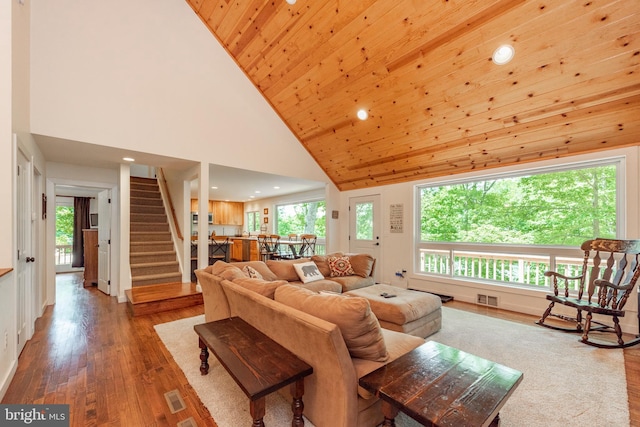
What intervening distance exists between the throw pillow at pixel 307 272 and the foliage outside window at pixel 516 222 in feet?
7.51

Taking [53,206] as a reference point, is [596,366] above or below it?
below

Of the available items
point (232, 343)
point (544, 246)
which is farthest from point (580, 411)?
point (544, 246)

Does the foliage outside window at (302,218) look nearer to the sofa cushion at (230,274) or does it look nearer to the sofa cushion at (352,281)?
the sofa cushion at (352,281)

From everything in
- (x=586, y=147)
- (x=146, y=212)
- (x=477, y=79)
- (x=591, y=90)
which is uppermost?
(x=477, y=79)

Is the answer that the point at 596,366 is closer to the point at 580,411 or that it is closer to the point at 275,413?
the point at 580,411

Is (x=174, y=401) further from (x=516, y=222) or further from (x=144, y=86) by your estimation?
(x=516, y=222)

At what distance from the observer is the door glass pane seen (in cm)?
603

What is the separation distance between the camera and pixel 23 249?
107 inches

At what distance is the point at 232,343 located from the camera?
1745 mm

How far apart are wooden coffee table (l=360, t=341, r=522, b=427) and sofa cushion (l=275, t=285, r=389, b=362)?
0.39 feet

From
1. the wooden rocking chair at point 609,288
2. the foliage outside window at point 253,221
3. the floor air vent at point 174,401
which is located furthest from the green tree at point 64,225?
the wooden rocking chair at point 609,288

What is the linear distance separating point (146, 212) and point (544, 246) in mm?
7387

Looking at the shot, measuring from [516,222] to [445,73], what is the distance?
2590 mm

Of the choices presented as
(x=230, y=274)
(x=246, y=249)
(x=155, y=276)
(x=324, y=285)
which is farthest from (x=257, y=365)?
(x=246, y=249)
